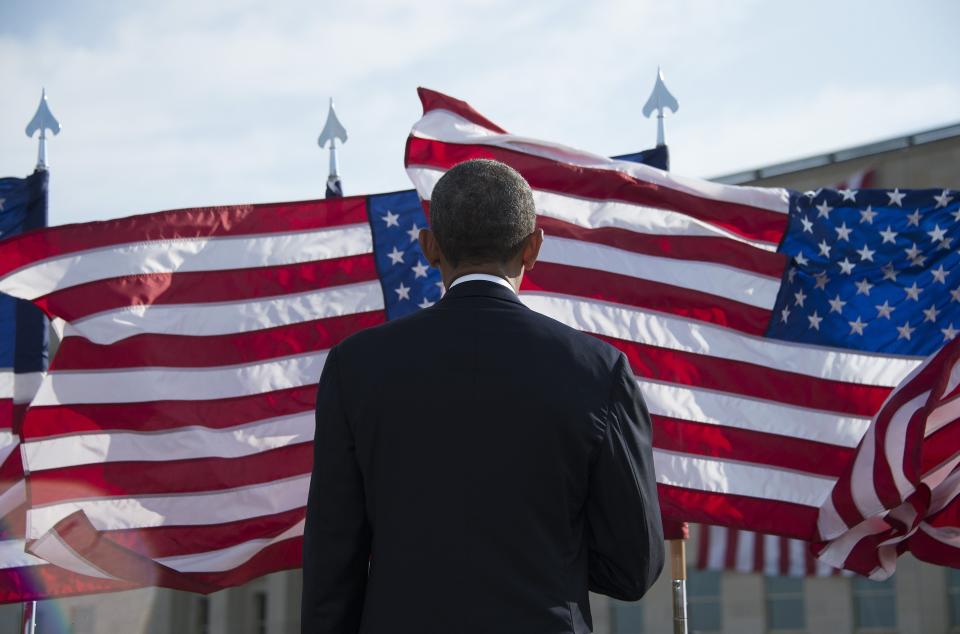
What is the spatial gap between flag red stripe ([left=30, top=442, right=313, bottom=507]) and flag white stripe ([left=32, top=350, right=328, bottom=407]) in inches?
16.7

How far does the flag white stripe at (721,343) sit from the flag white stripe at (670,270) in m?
0.22

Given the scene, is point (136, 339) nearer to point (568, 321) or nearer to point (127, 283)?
point (127, 283)

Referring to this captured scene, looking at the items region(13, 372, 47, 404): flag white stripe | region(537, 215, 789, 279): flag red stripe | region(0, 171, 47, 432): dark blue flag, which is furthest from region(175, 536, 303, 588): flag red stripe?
region(13, 372, 47, 404): flag white stripe

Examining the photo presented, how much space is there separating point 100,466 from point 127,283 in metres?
1.22

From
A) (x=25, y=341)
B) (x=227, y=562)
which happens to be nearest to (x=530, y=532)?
(x=227, y=562)

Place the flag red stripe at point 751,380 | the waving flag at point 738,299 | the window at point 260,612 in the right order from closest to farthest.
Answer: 1. the waving flag at point 738,299
2. the flag red stripe at point 751,380
3. the window at point 260,612

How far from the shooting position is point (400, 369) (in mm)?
2643

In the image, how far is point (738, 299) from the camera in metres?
7.91

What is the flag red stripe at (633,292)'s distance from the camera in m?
7.91

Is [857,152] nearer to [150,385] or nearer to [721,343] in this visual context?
[721,343]

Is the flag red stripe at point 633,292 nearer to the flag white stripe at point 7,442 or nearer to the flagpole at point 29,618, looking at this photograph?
the flagpole at point 29,618

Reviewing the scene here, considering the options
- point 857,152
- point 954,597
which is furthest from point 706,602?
point 857,152

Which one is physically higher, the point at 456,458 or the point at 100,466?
the point at 100,466

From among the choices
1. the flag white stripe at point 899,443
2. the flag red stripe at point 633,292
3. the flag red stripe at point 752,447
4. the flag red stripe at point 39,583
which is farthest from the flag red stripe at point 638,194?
the flag red stripe at point 39,583
